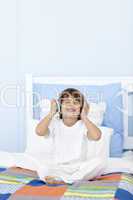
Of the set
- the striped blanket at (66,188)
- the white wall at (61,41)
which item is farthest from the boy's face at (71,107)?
the white wall at (61,41)

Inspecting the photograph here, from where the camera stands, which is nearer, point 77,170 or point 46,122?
point 77,170

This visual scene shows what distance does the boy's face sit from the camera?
2072 mm

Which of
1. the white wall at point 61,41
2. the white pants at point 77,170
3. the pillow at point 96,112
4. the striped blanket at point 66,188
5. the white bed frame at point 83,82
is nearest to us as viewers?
the striped blanket at point 66,188

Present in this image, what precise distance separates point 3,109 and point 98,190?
1.48 metres

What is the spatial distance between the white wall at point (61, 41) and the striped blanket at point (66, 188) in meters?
1.05

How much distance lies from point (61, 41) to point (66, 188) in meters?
1.41

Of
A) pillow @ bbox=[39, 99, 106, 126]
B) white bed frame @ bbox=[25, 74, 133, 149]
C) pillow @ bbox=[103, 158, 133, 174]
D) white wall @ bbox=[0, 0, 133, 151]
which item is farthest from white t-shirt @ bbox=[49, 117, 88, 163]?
white wall @ bbox=[0, 0, 133, 151]

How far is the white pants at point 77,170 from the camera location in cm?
177

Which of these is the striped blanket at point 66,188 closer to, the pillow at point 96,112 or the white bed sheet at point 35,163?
the white bed sheet at point 35,163

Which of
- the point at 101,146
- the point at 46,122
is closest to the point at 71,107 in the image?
the point at 46,122

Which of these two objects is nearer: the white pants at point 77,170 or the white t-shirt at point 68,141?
the white pants at point 77,170

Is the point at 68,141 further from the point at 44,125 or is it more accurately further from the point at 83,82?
the point at 83,82

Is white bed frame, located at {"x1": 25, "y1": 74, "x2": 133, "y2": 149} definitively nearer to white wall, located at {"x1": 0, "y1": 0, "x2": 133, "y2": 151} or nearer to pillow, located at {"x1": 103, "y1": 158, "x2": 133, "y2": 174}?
white wall, located at {"x1": 0, "y1": 0, "x2": 133, "y2": 151}

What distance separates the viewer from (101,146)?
215 centimetres
